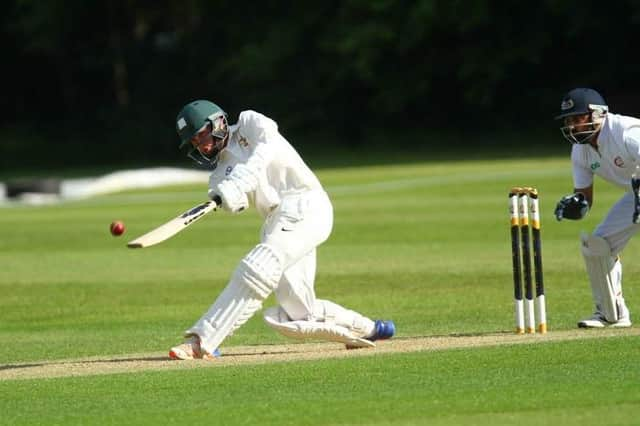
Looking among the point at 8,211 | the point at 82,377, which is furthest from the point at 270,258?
the point at 8,211

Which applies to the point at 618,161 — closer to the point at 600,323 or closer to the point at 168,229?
the point at 600,323

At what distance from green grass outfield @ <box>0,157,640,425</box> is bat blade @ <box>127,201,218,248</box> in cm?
76

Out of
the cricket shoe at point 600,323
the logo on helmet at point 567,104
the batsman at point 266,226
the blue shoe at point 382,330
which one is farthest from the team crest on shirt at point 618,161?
the batsman at point 266,226

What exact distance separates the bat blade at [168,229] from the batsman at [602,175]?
2463mm

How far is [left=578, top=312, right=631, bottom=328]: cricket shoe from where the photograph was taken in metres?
9.19

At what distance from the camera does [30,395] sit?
7.39 metres

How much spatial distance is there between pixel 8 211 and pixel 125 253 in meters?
8.27

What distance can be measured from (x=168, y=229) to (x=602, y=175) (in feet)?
10.4

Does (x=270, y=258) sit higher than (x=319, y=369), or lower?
higher

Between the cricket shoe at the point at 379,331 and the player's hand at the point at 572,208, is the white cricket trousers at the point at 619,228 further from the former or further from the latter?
the cricket shoe at the point at 379,331

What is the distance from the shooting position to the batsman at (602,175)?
894 centimetres

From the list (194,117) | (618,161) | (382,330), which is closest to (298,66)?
(618,161)

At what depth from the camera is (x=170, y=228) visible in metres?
7.71

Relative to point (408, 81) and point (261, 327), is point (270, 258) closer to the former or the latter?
point (261, 327)
